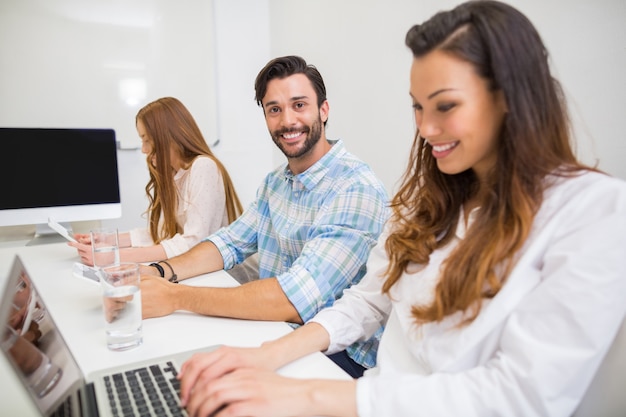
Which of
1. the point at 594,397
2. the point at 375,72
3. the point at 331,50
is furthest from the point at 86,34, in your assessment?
the point at 594,397

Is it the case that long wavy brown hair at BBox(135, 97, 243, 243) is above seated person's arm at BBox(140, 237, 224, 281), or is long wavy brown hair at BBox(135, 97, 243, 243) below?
above

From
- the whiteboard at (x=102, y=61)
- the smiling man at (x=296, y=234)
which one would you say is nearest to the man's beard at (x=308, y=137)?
the smiling man at (x=296, y=234)

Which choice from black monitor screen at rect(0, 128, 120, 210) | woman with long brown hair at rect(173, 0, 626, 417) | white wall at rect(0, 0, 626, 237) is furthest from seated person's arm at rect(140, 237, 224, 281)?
white wall at rect(0, 0, 626, 237)

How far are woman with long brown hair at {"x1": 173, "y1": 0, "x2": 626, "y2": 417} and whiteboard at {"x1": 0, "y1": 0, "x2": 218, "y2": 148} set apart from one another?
2.39 meters

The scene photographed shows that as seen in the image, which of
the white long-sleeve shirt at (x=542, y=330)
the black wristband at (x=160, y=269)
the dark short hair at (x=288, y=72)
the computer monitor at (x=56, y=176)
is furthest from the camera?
the computer monitor at (x=56, y=176)

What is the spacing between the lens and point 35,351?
0.61m

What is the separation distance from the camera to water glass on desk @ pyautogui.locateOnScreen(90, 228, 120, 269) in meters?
→ 1.25

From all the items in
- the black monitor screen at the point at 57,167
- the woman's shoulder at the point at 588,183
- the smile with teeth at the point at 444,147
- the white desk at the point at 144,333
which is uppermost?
the smile with teeth at the point at 444,147

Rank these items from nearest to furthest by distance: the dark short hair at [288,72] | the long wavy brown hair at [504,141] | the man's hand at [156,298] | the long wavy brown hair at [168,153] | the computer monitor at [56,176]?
1. the long wavy brown hair at [504,141]
2. the man's hand at [156,298]
3. the dark short hair at [288,72]
4. the computer monitor at [56,176]
5. the long wavy brown hair at [168,153]

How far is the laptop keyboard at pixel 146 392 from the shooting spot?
0.60 metres

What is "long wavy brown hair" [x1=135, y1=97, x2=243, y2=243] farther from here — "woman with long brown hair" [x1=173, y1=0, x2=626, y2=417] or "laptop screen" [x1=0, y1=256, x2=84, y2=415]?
"woman with long brown hair" [x1=173, y1=0, x2=626, y2=417]

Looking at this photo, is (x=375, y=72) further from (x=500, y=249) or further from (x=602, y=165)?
(x=500, y=249)

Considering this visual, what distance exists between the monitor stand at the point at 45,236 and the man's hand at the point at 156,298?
1.05m

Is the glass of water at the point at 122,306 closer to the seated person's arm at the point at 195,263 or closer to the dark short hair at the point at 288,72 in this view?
the seated person's arm at the point at 195,263
